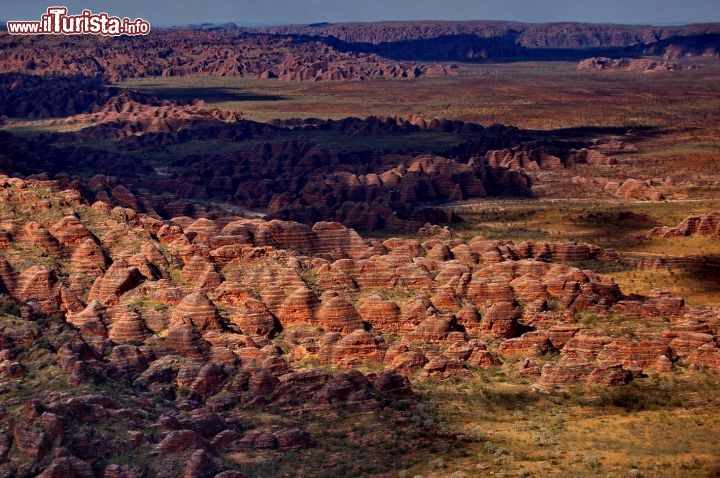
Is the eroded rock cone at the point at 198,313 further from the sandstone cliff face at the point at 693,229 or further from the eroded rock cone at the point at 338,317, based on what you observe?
the sandstone cliff face at the point at 693,229

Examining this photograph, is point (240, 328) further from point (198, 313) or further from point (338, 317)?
point (338, 317)

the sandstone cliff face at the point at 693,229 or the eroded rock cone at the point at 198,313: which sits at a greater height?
the eroded rock cone at the point at 198,313

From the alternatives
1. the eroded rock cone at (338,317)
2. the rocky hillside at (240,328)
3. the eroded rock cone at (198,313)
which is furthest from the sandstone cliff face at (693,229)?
the eroded rock cone at (198,313)

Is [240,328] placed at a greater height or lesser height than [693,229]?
greater

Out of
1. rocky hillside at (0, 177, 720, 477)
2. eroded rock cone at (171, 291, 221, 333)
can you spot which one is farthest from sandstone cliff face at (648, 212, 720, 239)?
eroded rock cone at (171, 291, 221, 333)

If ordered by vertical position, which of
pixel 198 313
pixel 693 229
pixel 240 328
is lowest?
pixel 693 229

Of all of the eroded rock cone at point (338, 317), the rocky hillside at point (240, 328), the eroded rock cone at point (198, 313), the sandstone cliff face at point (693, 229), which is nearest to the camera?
the rocky hillside at point (240, 328)

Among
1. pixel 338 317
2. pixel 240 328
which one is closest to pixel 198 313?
pixel 240 328

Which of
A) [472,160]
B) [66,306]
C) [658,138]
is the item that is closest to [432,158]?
[472,160]

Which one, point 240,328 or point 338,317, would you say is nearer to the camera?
point 240,328

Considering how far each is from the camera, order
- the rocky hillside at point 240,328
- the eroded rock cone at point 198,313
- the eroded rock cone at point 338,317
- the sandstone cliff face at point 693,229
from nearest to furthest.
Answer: the rocky hillside at point 240,328 → the eroded rock cone at point 198,313 → the eroded rock cone at point 338,317 → the sandstone cliff face at point 693,229

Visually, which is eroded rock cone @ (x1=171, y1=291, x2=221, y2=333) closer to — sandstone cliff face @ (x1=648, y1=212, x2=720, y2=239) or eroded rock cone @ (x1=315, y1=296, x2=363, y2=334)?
eroded rock cone @ (x1=315, y1=296, x2=363, y2=334)

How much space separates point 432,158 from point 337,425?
104 meters

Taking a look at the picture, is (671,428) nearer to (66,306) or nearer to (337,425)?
(337,425)
